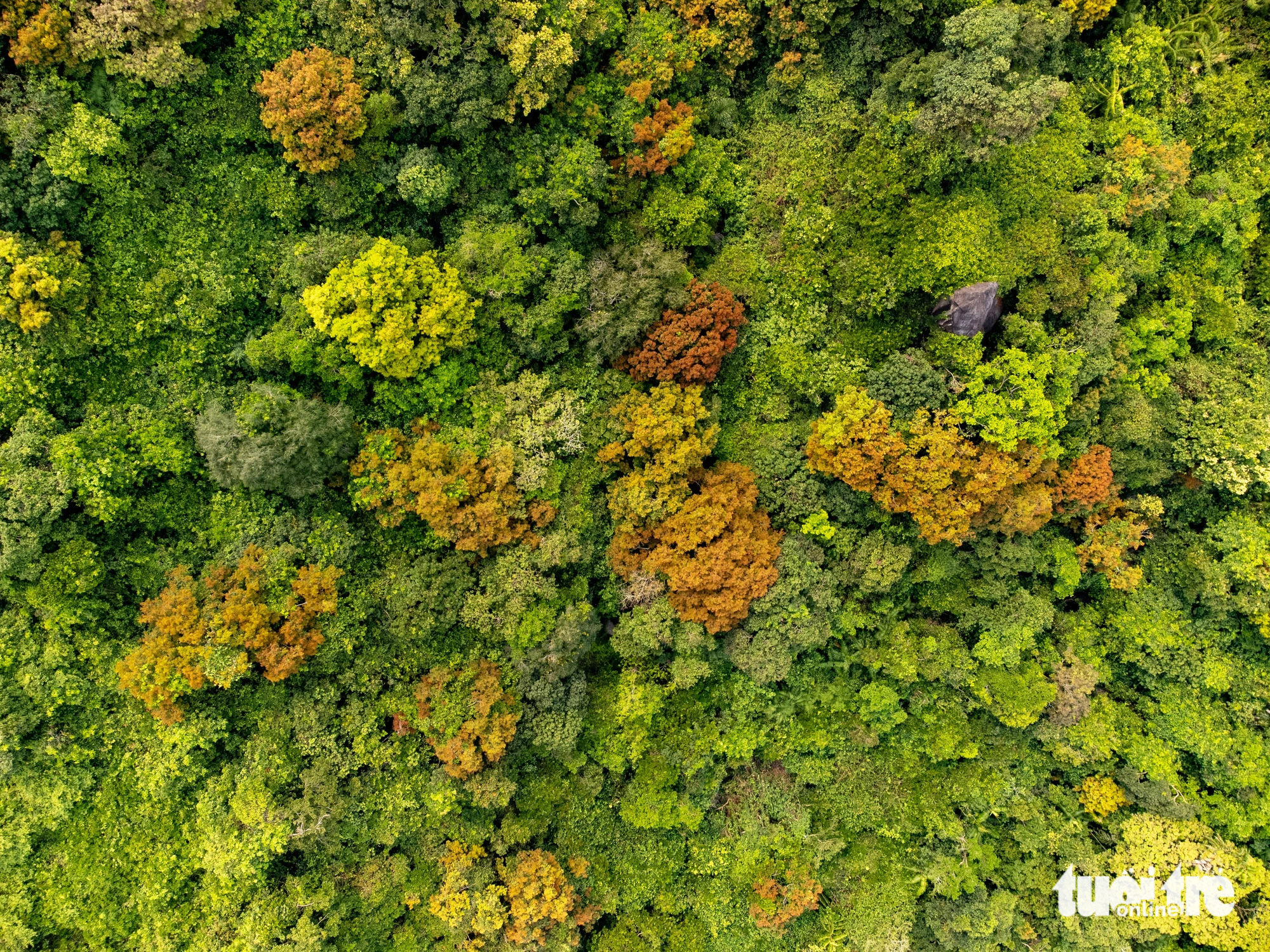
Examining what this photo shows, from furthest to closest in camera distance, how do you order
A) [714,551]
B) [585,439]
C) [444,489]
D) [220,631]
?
[585,439] → [714,551] → [444,489] → [220,631]

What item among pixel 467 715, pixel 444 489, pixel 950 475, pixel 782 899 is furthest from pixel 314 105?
pixel 782 899

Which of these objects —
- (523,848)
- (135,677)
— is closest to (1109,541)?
(523,848)

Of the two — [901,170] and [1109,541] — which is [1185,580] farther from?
[901,170]

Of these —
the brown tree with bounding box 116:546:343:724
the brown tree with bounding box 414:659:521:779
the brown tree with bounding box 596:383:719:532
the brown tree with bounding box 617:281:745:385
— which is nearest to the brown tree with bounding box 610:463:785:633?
the brown tree with bounding box 596:383:719:532

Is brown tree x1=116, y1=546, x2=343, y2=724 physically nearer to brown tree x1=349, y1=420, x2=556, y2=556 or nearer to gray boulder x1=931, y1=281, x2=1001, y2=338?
brown tree x1=349, y1=420, x2=556, y2=556

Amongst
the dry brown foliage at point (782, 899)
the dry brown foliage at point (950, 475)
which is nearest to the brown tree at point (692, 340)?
the dry brown foliage at point (950, 475)

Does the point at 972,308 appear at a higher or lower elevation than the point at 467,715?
higher

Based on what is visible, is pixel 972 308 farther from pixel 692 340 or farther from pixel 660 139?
pixel 660 139

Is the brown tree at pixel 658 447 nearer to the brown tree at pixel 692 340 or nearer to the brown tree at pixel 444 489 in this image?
the brown tree at pixel 692 340
